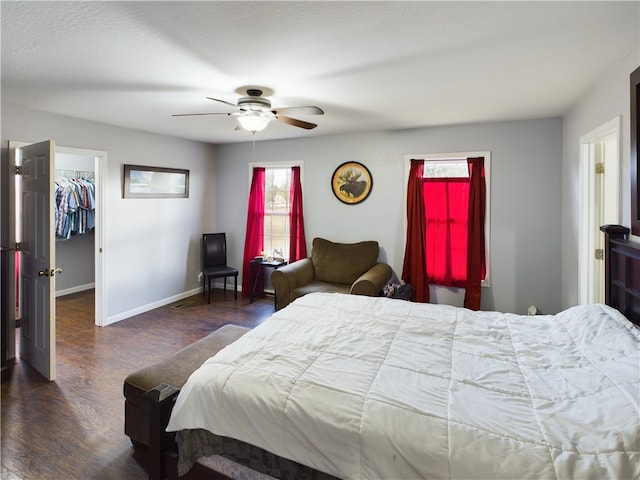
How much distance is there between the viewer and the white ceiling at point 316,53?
1738 millimetres

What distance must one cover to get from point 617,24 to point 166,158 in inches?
194

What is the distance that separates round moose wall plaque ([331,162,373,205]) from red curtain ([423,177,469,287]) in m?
0.79

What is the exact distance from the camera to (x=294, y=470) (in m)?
1.47

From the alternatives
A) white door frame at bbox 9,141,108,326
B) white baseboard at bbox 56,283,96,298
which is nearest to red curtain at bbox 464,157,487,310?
white door frame at bbox 9,141,108,326

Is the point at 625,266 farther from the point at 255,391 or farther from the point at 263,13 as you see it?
the point at 263,13

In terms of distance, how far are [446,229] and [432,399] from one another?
10.7ft

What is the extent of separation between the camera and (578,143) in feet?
10.5

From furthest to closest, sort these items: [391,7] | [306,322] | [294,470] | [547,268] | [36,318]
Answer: [547,268], [36,318], [306,322], [391,7], [294,470]

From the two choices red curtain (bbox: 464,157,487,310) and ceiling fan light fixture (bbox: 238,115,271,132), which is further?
red curtain (bbox: 464,157,487,310)

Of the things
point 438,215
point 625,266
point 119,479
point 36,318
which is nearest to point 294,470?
point 119,479

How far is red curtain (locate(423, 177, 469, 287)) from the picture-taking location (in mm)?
4309

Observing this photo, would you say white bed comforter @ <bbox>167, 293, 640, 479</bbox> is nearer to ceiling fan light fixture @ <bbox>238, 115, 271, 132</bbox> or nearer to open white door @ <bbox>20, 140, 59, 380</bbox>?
ceiling fan light fixture @ <bbox>238, 115, 271, 132</bbox>

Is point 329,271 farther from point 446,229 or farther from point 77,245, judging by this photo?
point 77,245

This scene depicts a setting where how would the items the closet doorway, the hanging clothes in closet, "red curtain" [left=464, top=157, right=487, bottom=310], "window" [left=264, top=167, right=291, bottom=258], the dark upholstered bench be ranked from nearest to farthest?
1. the dark upholstered bench
2. the closet doorway
3. "red curtain" [left=464, top=157, right=487, bottom=310]
4. the hanging clothes in closet
5. "window" [left=264, top=167, right=291, bottom=258]
